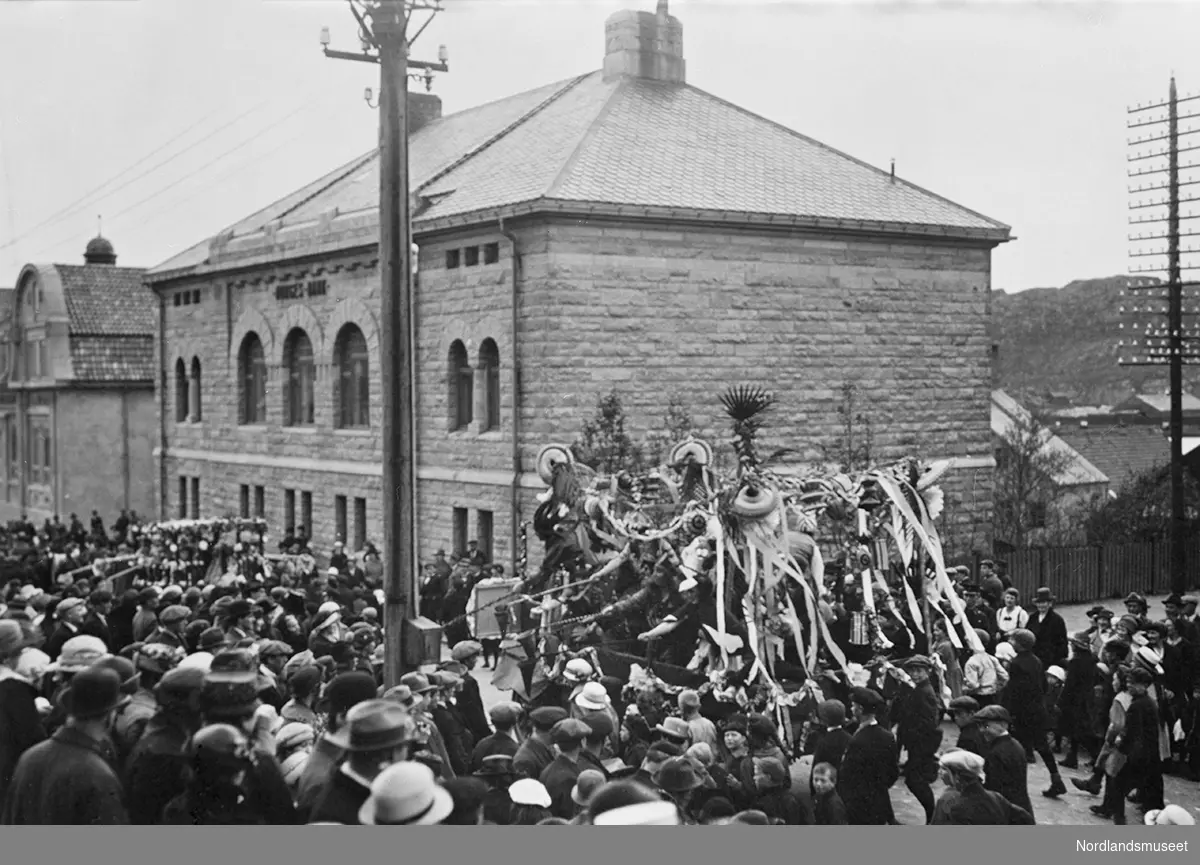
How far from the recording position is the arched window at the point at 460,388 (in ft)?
87.2

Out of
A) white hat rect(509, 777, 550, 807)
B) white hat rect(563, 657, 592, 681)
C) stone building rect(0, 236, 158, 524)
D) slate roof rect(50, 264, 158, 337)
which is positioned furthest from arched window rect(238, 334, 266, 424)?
white hat rect(509, 777, 550, 807)

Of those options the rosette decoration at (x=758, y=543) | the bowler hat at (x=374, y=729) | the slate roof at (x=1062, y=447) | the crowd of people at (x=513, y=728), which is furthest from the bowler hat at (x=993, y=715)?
the slate roof at (x=1062, y=447)

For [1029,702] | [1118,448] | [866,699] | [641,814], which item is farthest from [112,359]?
[641,814]

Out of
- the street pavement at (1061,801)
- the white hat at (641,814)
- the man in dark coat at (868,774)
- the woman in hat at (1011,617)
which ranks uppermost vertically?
the white hat at (641,814)

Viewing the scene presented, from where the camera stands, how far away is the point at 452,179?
2823 centimetres

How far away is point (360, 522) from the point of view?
96.4 feet

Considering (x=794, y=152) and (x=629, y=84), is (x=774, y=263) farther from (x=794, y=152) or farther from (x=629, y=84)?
(x=629, y=84)

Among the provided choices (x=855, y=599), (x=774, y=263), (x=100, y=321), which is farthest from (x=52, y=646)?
(x=100, y=321)

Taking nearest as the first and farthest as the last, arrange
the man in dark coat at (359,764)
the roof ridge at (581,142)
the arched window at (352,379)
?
the man in dark coat at (359,764)
the roof ridge at (581,142)
the arched window at (352,379)

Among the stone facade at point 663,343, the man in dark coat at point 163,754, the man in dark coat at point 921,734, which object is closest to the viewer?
the man in dark coat at point 163,754

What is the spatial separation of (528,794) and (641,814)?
5.10 ft

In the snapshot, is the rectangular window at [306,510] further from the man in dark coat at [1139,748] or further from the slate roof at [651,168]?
the man in dark coat at [1139,748]

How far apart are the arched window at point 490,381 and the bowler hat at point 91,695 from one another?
754 inches

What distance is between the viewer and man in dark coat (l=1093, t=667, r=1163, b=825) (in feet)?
35.9
